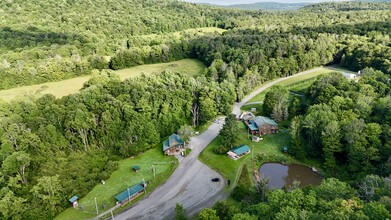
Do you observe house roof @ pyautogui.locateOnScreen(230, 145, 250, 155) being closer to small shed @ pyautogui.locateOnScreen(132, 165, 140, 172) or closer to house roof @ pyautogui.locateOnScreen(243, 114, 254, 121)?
house roof @ pyautogui.locateOnScreen(243, 114, 254, 121)

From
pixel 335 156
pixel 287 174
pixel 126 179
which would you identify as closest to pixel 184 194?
pixel 126 179

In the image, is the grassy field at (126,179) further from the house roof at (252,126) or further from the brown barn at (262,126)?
the brown barn at (262,126)

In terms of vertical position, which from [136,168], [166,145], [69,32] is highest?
[69,32]

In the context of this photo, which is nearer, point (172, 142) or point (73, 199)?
point (73, 199)

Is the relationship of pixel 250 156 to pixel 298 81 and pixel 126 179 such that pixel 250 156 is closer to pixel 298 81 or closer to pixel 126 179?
pixel 126 179

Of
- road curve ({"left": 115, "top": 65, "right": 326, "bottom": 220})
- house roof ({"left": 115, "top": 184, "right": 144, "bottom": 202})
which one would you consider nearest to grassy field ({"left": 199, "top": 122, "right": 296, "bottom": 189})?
road curve ({"left": 115, "top": 65, "right": 326, "bottom": 220})

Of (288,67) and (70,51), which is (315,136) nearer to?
(288,67)

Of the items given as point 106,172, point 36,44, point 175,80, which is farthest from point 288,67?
point 36,44
